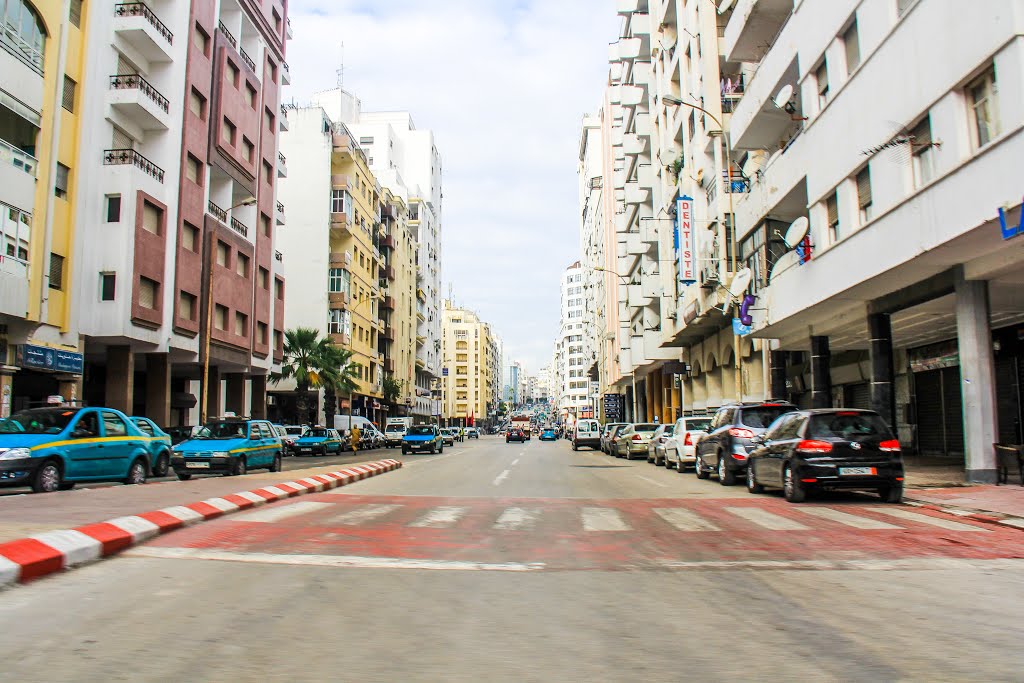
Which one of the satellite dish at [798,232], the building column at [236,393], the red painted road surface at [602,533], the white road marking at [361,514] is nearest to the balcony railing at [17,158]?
the red painted road surface at [602,533]

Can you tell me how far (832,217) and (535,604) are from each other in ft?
57.3

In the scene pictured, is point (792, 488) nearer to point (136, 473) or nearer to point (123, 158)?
point (136, 473)

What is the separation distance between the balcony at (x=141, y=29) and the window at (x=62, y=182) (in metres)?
6.57

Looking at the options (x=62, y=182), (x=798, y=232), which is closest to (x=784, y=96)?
(x=798, y=232)

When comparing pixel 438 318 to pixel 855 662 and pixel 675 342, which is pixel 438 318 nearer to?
pixel 675 342

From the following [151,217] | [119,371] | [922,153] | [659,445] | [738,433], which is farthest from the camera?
[151,217]

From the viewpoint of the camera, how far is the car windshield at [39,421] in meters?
14.8

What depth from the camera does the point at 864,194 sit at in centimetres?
1820

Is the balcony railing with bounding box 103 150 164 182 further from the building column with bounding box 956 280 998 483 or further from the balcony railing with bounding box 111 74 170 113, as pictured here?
the building column with bounding box 956 280 998 483

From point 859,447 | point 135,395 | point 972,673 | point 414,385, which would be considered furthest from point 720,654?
point 414,385

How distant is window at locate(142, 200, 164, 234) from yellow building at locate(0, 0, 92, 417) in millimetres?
3600

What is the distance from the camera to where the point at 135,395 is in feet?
128

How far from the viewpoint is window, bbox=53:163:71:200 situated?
2591 centimetres

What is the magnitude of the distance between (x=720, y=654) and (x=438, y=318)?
11348cm
